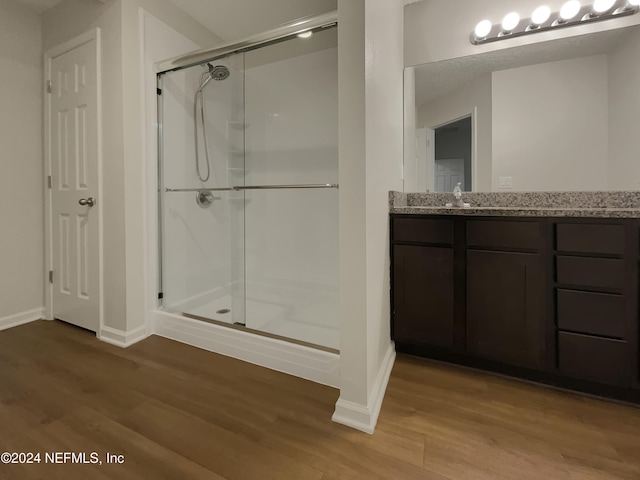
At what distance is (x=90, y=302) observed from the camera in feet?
6.81

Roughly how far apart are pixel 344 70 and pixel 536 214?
1.16 metres

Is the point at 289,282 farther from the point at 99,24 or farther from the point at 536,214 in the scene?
the point at 99,24

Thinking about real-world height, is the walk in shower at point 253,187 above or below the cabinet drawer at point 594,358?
above

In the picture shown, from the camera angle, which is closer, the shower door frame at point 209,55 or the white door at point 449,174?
the shower door frame at point 209,55

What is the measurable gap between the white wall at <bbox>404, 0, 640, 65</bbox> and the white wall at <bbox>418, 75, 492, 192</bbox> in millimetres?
242

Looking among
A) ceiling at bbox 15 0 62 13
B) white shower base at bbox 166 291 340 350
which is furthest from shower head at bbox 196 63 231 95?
white shower base at bbox 166 291 340 350

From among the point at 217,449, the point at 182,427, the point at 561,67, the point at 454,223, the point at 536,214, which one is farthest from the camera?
the point at 561,67

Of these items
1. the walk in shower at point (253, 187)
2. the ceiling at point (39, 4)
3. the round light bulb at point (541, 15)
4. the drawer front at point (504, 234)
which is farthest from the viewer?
the walk in shower at point (253, 187)

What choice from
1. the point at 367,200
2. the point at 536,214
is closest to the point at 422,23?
the point at 536,214

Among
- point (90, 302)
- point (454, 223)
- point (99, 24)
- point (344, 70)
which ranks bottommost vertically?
point (90, 302)

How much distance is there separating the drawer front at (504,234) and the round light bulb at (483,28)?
4.48ft

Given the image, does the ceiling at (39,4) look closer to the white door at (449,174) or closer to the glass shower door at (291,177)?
the glass shower door at (291,177)

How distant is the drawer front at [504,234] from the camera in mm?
1453

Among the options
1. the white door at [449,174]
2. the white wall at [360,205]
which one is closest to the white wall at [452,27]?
the white door at [449,174]
